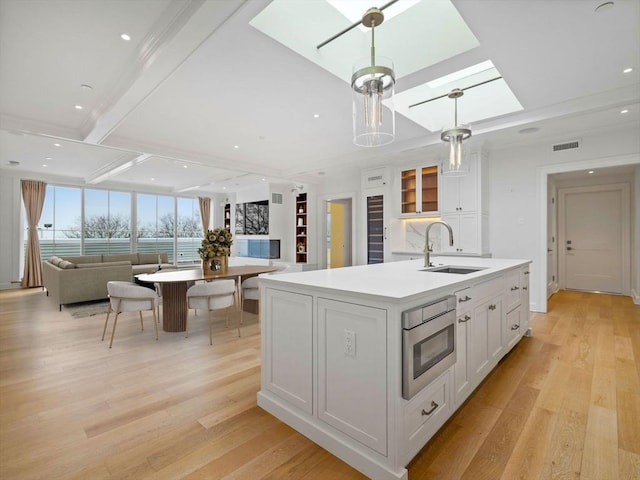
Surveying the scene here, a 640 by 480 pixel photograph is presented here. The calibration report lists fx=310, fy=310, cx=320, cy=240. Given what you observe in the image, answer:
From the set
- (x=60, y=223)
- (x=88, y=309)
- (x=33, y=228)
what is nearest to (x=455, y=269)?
(x=88, y=309)

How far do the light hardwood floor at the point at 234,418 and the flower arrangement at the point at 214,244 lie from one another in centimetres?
127

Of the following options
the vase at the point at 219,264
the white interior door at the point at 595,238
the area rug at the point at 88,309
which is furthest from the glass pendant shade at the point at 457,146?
the area rug at the point at 88,309

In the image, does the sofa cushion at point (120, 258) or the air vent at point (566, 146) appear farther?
the sofa cushion at point (120, 258)

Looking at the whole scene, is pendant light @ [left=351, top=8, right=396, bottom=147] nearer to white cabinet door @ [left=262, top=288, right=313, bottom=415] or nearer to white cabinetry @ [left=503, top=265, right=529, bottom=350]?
white cabinet door @ [left=262, top=288, right=313, bottom=415]

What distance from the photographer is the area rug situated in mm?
4672

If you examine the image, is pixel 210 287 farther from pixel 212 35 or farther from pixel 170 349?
pixel 212 35

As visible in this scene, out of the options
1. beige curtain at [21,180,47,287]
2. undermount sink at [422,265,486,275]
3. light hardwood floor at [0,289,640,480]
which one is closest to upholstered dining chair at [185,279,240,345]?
light hardwood floor at [0,289,640,480]

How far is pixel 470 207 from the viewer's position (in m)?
5.08

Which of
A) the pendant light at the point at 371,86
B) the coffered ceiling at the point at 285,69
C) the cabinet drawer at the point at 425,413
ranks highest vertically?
the coffered ceiling at the point at 285,69

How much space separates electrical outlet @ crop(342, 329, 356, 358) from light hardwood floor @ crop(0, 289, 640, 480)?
57 cm

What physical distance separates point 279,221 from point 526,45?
6603 mm

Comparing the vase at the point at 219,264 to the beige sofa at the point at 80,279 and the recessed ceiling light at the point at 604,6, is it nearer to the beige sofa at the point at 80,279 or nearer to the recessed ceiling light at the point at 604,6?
the beige sofa at the point at 80,279

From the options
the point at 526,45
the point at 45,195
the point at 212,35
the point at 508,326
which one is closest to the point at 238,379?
the point at 508,326

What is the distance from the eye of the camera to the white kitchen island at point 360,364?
1.46 m
